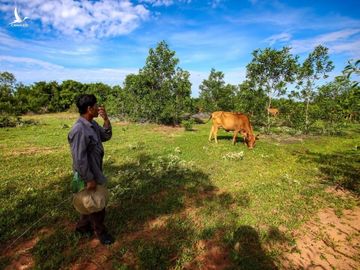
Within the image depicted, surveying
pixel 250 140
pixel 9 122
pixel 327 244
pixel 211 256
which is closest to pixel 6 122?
pixel 9 122

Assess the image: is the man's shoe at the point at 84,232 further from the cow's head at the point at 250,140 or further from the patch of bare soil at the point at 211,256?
the cow's head at the point at 250,140

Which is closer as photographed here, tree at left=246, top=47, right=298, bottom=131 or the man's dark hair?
the man's dark hair

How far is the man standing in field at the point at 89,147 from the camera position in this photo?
14.1 feet

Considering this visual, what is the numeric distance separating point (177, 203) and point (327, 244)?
147 inches

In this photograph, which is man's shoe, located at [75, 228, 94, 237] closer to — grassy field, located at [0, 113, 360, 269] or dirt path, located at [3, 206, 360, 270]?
grassy field, located at [0, 113, 360, 269]

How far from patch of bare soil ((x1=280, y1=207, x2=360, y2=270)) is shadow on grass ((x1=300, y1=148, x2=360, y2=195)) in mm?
2539

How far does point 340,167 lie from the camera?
10805 millimetres

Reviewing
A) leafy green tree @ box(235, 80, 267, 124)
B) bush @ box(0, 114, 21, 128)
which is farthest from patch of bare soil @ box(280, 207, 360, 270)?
bush @ box(0, 114, 21, 128)

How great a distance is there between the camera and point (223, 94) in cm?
3538

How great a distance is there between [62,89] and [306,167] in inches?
1807

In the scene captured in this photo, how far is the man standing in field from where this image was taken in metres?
4.29

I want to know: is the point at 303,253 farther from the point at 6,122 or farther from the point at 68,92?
the point at 68,92

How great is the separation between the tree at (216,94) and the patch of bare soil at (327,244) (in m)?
28.8

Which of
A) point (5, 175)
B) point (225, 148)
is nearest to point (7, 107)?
point (5, 175)
